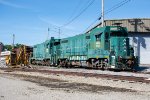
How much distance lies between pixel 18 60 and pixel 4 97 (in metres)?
24.7

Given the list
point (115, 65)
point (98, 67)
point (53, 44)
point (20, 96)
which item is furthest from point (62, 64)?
point (20, 96)

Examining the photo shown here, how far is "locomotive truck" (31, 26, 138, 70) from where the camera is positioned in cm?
2327

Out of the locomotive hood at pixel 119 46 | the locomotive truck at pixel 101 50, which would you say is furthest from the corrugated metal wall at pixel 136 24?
the locomotive hood at pixel 119 46

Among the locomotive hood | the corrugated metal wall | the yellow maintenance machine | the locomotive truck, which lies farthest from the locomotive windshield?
the corrugated metal wall

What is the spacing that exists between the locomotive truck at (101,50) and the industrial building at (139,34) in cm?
1251

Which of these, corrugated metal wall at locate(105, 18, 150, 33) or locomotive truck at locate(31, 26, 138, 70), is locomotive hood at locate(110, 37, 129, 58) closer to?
locomotive truck at locate(31, 26, 138, 70)

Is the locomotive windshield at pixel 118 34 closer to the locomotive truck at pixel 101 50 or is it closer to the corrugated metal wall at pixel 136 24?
the locomotive truck at pixel 101 50

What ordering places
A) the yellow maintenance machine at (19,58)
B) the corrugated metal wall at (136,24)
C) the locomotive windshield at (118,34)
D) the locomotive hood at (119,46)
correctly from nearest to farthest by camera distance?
the locomotive hood at (119,46)
the locomotive windshield at (118,34)
the yellow maintenance machine at (19,58)
the corrugated metal wall at (136,24)

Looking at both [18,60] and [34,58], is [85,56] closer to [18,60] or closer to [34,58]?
[18,60]

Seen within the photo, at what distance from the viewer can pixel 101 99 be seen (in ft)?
31.5

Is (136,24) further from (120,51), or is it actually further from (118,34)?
(120,51)

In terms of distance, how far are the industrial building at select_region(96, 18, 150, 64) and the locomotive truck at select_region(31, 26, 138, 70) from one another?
1251 centimetres

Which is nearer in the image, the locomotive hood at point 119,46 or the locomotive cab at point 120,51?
the locomotive cab at point 120,51

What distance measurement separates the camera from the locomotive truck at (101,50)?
Answer: 2327 cm
